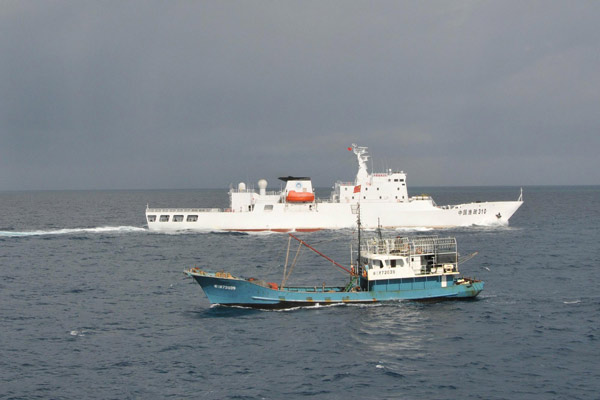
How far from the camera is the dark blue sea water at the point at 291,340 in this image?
2162cm

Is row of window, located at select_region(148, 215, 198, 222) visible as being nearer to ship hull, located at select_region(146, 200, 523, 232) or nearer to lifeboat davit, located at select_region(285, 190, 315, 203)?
ship hull, located at select_region(146, 200, 523, 232)

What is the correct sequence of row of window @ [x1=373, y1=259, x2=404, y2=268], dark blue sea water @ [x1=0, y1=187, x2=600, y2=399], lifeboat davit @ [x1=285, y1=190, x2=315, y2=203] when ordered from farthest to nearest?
1. lifeboat davit @ [x1=285, y1=190, x2=315, y2=203]
2. row of window @ [x1=373, y1=259, x2=404, y2=268]
3. dark blue sea water @ [x1=0, y1=187, x2=600, y2=399]

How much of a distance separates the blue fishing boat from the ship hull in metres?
37.2

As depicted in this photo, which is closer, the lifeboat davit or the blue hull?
the blue hull

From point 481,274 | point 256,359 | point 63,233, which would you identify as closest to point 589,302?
point 481,274

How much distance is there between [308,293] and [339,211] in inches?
1613

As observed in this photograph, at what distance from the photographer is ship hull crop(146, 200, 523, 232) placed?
7219 cm

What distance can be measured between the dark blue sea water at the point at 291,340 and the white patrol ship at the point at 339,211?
2537 cm

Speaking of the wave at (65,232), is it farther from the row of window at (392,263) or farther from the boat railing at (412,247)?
the row of window at (392,263)

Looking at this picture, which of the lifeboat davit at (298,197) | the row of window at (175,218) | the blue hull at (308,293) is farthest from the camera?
the row of window at (175,218)

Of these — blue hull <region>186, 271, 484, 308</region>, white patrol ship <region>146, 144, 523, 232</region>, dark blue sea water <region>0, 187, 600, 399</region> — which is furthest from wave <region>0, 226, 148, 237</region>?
blue hull <region>186, 271, 484, 308</region>

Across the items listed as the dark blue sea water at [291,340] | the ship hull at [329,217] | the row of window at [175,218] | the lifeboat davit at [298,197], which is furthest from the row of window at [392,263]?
the row of window at [175,218]

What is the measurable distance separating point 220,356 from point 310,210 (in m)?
49.5

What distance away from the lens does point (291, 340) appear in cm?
2702
